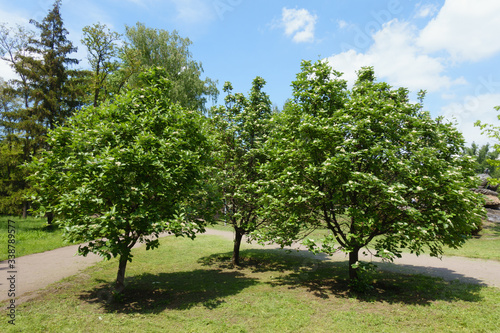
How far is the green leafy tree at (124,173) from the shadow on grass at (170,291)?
709 millimetres

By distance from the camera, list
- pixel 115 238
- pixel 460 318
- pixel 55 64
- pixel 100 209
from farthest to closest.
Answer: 1. pixel 55 64
2. pixel 100 209
3. pixel 115 238
4. pixel 460 318

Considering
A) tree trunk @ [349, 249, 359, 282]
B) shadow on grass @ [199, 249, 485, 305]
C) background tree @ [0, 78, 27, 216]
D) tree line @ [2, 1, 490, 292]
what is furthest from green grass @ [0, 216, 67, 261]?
tree trunk @ [349, 249, 359, 282]

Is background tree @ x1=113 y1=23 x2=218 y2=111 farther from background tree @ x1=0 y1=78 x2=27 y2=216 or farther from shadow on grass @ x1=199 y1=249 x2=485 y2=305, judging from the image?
shadow on grass @ x1=199 y1=249 x2=485 y2=305

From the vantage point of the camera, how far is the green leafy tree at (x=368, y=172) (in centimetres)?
731

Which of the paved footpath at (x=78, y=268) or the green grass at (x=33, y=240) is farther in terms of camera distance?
the green grass at (x=33, y=240)

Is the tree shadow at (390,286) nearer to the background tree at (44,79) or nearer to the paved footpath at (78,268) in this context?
the paved footpath at (78,268)

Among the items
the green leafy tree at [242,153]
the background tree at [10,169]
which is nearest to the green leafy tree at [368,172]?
the green leafy tree at [242,153]

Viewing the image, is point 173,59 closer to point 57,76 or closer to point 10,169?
point 57,76

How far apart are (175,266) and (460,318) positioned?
10.6 metres

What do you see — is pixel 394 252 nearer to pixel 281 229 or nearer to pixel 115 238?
pixel 281 229

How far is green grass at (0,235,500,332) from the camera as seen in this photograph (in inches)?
253

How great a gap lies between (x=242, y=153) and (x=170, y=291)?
20.4 ft

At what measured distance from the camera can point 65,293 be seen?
8.65m

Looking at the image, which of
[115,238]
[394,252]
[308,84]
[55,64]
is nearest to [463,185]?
[394,252]
